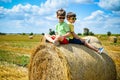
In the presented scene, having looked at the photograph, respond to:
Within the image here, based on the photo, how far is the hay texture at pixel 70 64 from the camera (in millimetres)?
6199

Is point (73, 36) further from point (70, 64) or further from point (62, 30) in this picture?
point (70, 64)

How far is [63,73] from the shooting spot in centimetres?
643

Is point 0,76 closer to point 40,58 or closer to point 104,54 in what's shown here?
point 40,58

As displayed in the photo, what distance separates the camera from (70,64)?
20.2 ft

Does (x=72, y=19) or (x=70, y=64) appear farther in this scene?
(x=72, y=19)

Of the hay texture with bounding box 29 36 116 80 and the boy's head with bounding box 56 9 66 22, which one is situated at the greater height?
the boy's head with bounding box 56 9 66 22

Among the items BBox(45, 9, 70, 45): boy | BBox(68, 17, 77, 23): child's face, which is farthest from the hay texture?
BBox(68, 17, 77, 23): child's face

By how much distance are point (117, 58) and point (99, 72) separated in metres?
4.00

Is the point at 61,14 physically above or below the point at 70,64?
above

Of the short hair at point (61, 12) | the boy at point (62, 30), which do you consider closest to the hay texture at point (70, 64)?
the boy at point (62, 30)

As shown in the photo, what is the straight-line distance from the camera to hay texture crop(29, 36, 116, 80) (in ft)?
20.3

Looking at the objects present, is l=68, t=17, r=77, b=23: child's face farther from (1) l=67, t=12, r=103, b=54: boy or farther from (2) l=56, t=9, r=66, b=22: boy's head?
(2) l=56, t=9, r=66, b=22: boy's head

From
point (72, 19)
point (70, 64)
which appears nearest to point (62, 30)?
point (72, 19)

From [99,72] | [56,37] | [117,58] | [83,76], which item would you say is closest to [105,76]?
[99,72]
